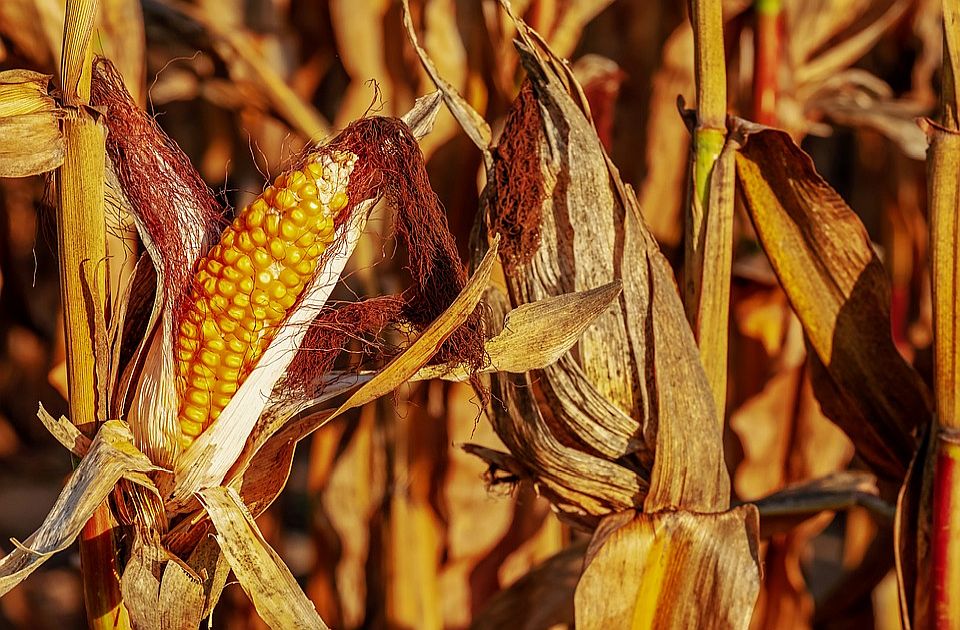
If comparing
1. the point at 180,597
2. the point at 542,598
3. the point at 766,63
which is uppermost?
the point at 766,63

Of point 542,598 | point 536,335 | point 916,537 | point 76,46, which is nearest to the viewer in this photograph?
point 76,46

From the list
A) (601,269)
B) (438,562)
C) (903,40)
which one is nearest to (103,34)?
(601,269)

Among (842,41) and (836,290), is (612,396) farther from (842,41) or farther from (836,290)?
(842,41)

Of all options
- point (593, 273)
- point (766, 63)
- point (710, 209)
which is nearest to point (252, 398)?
point (593, 273)

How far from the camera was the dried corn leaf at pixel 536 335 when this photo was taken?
0.81m

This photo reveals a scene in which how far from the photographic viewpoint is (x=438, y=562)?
175cm

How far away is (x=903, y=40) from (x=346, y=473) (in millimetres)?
1576

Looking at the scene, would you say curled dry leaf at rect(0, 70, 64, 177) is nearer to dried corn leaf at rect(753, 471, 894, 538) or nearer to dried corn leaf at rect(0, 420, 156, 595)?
dried corn leaf at rect(0, 420, 156, 595)

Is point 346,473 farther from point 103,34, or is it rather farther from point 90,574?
point 90,574

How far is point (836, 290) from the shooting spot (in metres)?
1.08


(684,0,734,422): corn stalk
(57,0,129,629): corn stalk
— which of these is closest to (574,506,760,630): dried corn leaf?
(684,0,734,422): corn stalk

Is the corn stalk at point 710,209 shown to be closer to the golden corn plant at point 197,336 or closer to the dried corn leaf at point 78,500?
the golden corn plant at point 197,336

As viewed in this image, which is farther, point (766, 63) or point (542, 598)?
point (766, 63)

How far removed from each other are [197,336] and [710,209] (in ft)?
1.54
